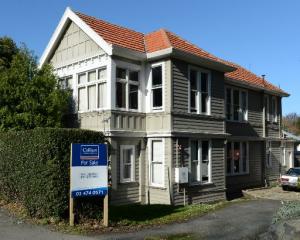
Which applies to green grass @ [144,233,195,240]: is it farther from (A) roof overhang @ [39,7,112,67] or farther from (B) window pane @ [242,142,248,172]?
(B) window pane @ [242,142,248,172]

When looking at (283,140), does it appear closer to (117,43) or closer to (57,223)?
(117,43)

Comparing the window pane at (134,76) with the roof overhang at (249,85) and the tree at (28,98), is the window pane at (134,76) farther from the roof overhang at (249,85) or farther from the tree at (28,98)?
the roof overhang at (249,85)

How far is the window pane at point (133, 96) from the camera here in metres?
18.1

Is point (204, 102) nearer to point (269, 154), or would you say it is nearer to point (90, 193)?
point (90, 193)

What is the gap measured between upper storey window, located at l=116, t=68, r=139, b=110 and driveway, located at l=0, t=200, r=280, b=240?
5.75 meters

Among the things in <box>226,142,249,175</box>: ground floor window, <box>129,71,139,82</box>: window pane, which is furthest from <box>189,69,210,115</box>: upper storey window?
<box>226,142,249,175</box>: ground floor window

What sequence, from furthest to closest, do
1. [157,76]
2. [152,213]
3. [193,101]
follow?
1. [193,101]
2. [157,76]
3. [152,213]

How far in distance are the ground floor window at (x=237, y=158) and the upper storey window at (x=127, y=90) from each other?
8216 millimetres

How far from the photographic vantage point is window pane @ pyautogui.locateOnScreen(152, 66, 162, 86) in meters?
18.3

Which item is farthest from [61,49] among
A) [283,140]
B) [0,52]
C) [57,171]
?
[283,140]

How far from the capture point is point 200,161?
19.2m

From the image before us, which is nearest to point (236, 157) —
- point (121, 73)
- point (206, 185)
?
point (206, 185)

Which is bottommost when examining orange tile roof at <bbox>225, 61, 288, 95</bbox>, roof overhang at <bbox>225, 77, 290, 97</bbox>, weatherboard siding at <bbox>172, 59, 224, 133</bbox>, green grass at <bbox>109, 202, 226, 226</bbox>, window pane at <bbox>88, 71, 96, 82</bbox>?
green grass at <bbox>109, 202, 226, 226</bbox>

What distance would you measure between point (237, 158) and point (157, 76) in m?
9.28
